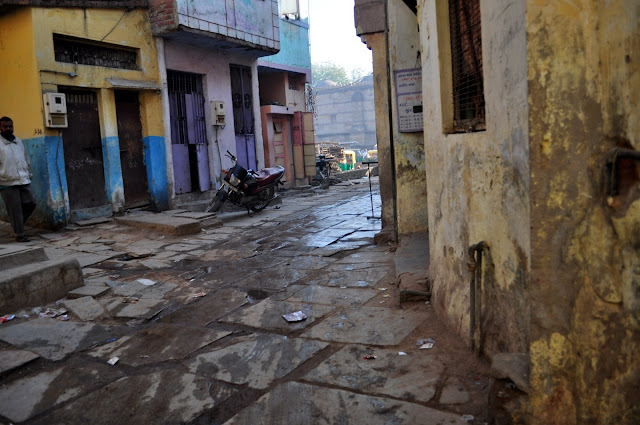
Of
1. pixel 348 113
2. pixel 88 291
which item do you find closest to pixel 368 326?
pixel 88 291

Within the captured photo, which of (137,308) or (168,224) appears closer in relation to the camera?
(137,308)

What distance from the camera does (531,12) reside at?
199 cm

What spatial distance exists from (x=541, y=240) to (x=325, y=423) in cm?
131

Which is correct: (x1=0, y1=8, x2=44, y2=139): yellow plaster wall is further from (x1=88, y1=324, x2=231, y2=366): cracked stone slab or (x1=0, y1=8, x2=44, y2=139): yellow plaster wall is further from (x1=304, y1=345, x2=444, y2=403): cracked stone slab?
(x1=304, y1=345, x2=444, y2=403): cracked stone slab

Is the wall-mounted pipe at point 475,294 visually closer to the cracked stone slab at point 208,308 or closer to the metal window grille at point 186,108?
the cracked stone slab at point 208,308

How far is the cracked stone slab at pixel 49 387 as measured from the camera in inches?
110

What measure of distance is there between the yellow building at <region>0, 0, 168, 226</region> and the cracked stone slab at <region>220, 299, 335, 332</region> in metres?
6.02

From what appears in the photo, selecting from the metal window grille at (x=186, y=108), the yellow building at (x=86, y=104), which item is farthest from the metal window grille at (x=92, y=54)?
the metal window grille at (x=186, y=108)

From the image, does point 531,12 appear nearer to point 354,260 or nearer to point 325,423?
point 325,423

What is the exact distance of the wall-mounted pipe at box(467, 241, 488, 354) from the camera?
108 inches

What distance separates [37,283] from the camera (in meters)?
4.63

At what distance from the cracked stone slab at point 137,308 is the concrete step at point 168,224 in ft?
11.1

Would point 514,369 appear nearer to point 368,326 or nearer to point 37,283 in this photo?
point 368,326

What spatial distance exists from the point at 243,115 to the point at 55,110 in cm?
594
